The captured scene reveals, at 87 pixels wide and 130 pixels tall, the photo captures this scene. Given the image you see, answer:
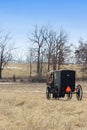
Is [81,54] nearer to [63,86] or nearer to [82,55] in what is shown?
[82,55]

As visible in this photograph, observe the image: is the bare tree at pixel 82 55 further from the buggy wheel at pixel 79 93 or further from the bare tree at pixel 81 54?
the buggy wheel at pixel 79 93

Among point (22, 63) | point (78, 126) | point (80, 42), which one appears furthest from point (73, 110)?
point (22, 63)

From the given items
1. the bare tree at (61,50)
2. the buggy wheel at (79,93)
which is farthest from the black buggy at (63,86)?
the bare tree at (61,50)

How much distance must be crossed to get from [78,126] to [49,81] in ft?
55.6

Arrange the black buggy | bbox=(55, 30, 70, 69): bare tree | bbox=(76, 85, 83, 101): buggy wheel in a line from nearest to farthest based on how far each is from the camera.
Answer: bbox=(76, 85, 83, 101): buggy wheel → the black buggy → bbox=(55, 30, 70, 69): bare tree

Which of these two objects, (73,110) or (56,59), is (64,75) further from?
(56,59)

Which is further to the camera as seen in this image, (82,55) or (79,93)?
(82,55)

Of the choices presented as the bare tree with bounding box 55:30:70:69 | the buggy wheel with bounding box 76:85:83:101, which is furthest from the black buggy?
the bare tree with bounding box 55:30:70:69

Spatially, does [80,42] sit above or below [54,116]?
above

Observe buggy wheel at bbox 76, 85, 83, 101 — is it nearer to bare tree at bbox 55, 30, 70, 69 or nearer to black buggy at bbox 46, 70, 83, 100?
black buggy at bbox 46, 70, 83, 100

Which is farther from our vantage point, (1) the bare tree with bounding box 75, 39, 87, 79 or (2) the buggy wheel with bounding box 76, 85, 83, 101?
(1) the bare tree with bounding box 75, 39, 87, 79

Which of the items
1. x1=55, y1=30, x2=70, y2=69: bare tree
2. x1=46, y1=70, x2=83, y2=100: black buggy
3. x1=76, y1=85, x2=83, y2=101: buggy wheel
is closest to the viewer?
x1=76, y1=85, x2=83, y2=101: buggy wheel

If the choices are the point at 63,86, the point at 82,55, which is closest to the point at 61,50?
the point at 82,55

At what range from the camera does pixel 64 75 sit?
29781mm
